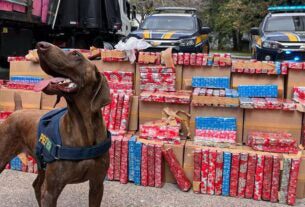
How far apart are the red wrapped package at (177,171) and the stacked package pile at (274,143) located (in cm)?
84

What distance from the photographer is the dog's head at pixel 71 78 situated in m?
2.64

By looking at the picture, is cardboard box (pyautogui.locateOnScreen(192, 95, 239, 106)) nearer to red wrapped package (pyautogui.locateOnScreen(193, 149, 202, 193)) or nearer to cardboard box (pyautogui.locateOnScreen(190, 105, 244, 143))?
cardboard box (pyautogui.locateOnScreen(190, 105, 244, 143))

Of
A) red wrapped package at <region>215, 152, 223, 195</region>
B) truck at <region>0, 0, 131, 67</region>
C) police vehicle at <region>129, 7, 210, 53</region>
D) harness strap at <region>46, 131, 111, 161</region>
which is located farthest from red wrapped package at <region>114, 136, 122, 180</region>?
truck at <region>0, 0, 131, 67</region>

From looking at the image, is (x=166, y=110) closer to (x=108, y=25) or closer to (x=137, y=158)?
(x=137, y=158)

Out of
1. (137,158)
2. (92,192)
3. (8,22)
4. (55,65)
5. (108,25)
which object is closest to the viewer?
(55,65)

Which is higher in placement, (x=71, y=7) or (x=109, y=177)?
(x=71, y=7)

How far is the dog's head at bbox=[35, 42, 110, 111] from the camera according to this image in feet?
8.67

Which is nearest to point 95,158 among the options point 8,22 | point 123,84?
point 123,84

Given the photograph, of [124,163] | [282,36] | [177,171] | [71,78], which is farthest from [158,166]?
[282,36]

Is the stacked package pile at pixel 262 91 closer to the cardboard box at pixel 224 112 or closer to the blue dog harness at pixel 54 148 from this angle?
the cardboard box at pixel 224 112

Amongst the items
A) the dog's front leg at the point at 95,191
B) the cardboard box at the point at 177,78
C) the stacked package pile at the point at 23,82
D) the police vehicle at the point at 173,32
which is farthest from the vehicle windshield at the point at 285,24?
the dog's front leg at the point at 95,191

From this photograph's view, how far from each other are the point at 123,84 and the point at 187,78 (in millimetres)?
844

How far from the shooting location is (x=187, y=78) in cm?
563

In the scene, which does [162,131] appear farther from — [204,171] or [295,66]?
[295,66]
